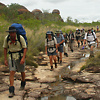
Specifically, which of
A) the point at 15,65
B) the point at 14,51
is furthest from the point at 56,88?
the point at 14,51

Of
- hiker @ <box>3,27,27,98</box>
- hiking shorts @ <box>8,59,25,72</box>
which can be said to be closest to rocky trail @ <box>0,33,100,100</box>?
hiker @ <box>3,27,27,98</box>

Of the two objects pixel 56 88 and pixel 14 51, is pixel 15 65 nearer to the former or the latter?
pixel 14 51

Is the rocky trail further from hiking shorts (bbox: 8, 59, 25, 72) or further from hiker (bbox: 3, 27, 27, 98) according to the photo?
hiking shorts (bbox: 8, 59, 25, 72)

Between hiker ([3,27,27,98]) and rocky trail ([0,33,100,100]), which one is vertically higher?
hiker ([3,27,27,98])

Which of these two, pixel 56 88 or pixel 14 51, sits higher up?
pixel 14 51

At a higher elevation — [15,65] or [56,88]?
→ [15,65]

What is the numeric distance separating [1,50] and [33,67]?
1762mm

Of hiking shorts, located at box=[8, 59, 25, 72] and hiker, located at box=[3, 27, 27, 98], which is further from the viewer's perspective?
hiking shorts, located at box=[8, 59, 25, 72]

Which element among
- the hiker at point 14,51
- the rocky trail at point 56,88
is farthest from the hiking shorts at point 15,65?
the rocky trail at point 56,88

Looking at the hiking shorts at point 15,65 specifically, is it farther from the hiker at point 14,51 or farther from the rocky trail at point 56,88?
the rocky trail at point 56,88

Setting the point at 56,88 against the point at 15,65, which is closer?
the point at 15,65

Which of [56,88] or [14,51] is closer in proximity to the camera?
[14,51]

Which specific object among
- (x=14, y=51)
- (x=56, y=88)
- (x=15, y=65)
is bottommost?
(x=56, y=88)

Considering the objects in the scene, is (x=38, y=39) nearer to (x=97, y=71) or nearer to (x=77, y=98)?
(x=97, y=71)
